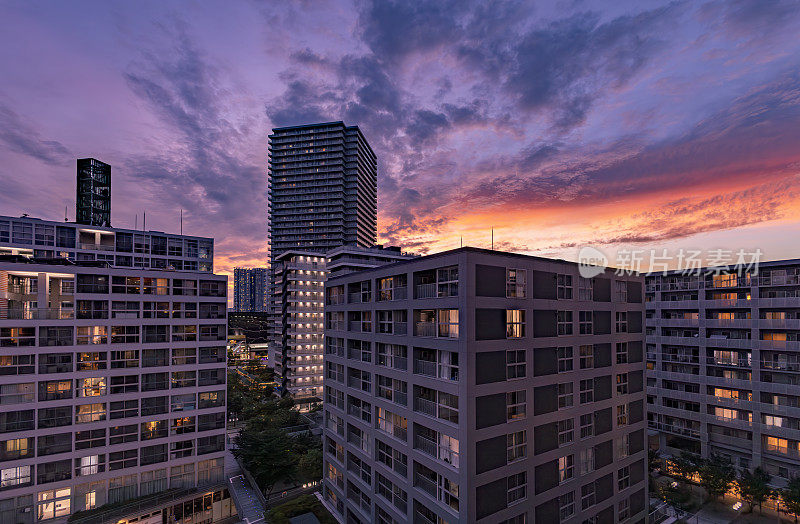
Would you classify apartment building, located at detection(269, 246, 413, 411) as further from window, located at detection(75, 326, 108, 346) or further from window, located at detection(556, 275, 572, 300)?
window, located at detection(556, 275, 572, 300)

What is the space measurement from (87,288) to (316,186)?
120337 millimetres

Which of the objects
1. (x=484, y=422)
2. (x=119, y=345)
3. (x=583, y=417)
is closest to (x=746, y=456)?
(x=583, y=417)

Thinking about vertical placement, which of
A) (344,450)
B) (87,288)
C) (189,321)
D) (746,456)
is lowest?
(746,456)

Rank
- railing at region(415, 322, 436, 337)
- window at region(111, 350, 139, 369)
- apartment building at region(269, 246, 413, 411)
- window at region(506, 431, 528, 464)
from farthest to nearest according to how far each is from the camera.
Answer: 1. apartment building at region(269, 246, 413, 411)
2. window at region(111, 350, 139, 369)
3. railing at region(415, 322, 436, 337)
4. window at region(506, 431, 528, 464)

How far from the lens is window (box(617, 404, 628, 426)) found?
104ft

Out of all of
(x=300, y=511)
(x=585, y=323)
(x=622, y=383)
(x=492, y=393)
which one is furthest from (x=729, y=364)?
(x=300, y=511)

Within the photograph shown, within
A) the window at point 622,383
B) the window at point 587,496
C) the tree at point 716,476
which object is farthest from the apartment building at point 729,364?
the window at point 587,496

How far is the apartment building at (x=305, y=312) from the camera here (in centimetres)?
9669

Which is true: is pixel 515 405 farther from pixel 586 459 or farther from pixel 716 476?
pixel 716 476

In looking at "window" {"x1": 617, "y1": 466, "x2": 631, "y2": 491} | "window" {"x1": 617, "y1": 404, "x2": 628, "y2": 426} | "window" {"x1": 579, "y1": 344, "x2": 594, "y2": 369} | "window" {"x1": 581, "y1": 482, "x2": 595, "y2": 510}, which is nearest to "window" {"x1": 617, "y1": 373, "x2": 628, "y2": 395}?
"window" {"x1": 617, "y1": 404, "x2": 628, "y2": 426}

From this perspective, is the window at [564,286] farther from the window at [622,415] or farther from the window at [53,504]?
the window at [53,504]

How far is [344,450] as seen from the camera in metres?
36.3

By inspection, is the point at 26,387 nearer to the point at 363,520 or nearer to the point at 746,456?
the point at 363,520

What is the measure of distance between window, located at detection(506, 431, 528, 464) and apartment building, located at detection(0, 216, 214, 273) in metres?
60.7
